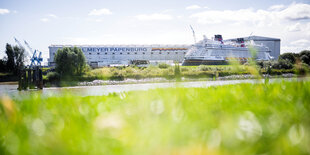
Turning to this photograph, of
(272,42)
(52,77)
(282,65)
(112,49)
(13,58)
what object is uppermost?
(272,42)

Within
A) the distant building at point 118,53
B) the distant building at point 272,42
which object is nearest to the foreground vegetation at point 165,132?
the distant building at point 118,53

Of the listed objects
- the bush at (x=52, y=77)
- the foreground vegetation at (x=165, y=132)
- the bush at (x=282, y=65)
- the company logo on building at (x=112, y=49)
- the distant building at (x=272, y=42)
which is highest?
the distant building at (x=272, y=42)

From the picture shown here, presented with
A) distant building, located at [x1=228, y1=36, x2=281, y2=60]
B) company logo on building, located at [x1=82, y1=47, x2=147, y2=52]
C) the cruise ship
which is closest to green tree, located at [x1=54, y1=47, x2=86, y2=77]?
the cruise ship

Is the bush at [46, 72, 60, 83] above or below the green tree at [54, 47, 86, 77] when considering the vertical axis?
below

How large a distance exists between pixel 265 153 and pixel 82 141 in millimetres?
895

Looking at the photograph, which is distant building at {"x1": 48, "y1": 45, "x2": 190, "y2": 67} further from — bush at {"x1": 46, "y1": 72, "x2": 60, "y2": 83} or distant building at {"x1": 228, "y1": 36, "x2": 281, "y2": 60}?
bush at {"x1": 46, "y1": 72, "x2": 60, "y2": 83}

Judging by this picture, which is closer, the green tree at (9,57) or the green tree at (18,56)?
the green tree at (9,57)

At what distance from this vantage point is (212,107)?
6.07 feet

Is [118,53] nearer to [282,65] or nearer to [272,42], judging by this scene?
[282,65]

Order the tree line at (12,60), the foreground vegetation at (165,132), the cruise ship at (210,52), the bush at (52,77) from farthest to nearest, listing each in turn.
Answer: the cruise ship at (210,52) → the tree line at (12,60) → the bush at (52,77) → the foreground vegetation at (165,132)

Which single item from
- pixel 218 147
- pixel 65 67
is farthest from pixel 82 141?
pixel 65 67

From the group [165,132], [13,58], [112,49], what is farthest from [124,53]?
[165,132]

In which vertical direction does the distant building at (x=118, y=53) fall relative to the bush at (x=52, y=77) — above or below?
above

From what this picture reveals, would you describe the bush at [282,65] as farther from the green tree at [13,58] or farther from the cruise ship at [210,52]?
the green tree at [13,58]
